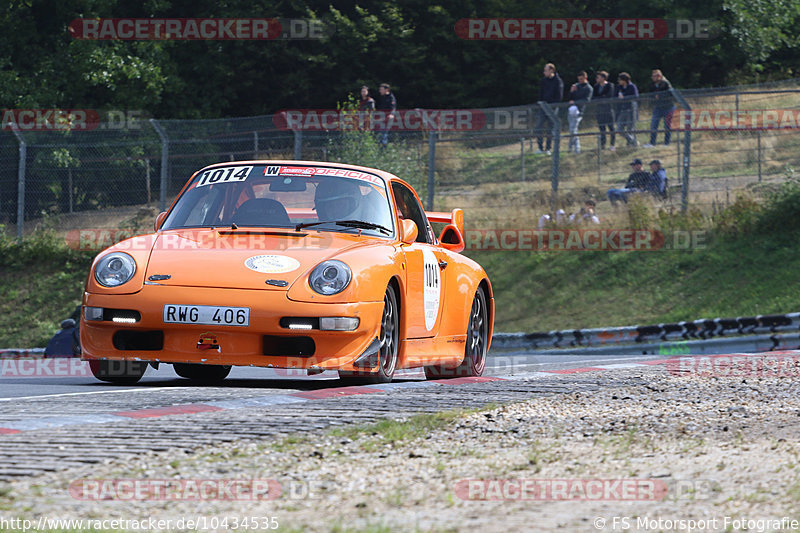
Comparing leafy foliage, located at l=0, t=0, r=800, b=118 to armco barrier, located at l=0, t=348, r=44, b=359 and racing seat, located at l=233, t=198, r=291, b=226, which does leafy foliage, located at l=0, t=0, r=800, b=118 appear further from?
racing seat, located at l=233, t=198, r=291, b=226

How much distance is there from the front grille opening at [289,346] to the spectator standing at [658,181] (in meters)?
14.1

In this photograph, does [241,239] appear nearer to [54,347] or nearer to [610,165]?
[54,347]

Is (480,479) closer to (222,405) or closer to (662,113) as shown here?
(222,405)

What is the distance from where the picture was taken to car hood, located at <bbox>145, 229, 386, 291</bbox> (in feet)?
24.4

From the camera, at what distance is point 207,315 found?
734cm

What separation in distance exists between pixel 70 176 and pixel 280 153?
4.10 meters

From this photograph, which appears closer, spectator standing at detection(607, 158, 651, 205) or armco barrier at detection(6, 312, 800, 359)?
armco barrier at detection(6, 312, 800, 359)

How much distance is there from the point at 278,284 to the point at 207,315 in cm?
45
